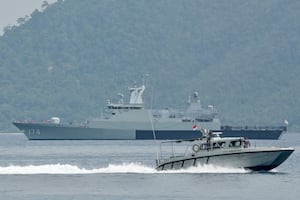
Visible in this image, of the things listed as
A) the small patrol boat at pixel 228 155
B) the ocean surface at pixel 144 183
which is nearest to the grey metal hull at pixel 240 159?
the small patrol boat at pixel 228 155

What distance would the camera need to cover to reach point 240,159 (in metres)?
95.5

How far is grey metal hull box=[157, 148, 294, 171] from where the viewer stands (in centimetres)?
9506

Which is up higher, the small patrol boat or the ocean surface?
the small patrol boat

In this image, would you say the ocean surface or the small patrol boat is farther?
the small patrol boat

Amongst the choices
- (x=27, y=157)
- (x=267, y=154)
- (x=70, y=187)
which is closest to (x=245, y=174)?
(x=267, y=154)

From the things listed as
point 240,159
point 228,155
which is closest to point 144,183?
point 228,155

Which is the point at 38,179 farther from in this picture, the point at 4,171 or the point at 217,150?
the point at 217,150

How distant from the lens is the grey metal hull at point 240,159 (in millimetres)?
95062

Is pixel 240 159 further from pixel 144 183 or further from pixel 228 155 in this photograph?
pixel 144 183

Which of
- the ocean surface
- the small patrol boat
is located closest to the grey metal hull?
the small patrol boat

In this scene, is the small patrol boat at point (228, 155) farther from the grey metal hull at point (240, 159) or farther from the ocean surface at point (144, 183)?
the ocean surface at point (144, 183)

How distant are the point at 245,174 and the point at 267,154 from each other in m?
2.34

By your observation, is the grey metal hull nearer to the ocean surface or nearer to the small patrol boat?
the small patrol boat

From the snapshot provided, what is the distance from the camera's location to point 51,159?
5394 inches
